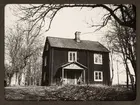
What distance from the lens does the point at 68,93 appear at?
248 centimetres

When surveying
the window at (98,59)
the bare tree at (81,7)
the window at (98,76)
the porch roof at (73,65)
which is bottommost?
the window at (98,76)

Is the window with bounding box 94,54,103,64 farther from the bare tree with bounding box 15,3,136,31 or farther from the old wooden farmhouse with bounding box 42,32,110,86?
the bare tree with bounding box 15,3,136,31

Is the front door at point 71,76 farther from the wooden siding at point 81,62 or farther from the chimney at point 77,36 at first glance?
the chimney at point 77,36

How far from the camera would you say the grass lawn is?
2.46m

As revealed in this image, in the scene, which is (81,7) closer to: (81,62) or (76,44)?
(76,44)

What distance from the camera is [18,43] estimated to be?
2.53m

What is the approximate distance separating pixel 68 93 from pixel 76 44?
511 millimetres

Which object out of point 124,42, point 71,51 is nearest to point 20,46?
point 71,51

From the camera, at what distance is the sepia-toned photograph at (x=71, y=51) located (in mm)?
2480

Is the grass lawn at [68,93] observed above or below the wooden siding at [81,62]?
below

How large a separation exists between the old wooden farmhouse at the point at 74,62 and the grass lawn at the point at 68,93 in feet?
0.22

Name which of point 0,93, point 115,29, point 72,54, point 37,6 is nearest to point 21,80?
point 0,93

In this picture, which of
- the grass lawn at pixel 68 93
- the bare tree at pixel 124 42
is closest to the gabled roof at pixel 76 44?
the bare tree at pixel 124 42

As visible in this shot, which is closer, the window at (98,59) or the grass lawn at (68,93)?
the grass lawn at (68,93)
